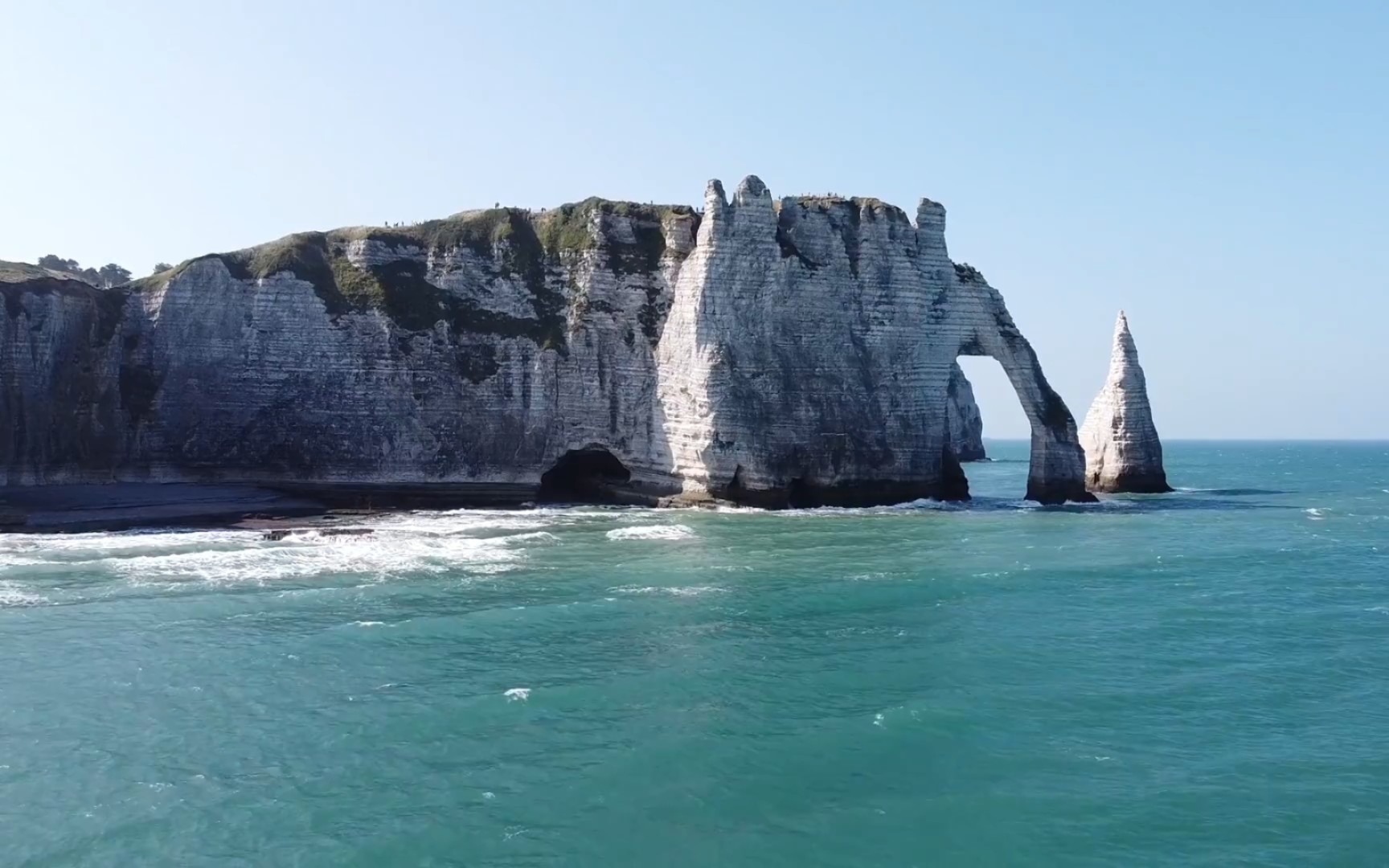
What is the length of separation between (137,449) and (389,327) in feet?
44.9

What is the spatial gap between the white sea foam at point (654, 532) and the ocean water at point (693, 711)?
5822 millimetres

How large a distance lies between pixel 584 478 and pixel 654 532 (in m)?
19.3

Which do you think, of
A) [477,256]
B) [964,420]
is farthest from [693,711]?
[964,420]

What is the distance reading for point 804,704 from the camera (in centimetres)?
1689

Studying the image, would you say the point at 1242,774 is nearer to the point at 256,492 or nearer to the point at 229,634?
the point at 229,634

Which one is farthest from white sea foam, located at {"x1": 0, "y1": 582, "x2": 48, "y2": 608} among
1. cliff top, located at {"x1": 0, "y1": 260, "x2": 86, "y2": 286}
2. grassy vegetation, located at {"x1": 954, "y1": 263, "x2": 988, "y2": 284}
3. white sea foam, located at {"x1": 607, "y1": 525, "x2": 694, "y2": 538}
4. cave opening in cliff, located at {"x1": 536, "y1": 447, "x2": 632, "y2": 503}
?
grassy vegetation, located at {"x1": 954, "y1": 263, "x2": 988, "y2": 284}

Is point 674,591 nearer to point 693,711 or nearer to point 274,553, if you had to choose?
point 693,711

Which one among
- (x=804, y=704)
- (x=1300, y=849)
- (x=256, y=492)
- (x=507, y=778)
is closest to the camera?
(x=1300, y=849)

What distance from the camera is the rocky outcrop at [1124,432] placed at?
58781 millimetres

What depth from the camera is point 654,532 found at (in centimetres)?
3972

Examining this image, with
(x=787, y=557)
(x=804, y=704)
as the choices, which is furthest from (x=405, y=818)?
(x=787, y=557)

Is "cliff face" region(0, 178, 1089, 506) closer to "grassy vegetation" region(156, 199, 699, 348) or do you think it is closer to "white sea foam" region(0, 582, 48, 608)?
"grassy vegetation" region(156, 199, 699, 348)

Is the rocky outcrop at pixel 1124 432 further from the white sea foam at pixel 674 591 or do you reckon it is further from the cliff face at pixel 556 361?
the white sea foam at pixel 674 591

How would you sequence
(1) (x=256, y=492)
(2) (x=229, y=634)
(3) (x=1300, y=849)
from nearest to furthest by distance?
(3) (x=1300, y=849) → (2) (x=229, y=634) → (1) (x=256, y=492)
